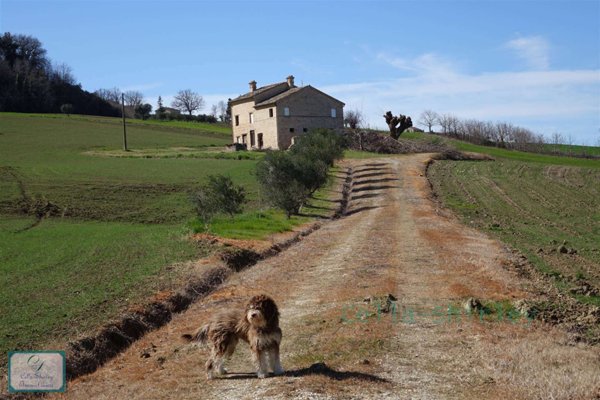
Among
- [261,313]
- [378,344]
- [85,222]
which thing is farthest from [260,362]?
[85,222]

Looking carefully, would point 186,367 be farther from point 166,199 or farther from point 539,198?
point 539,198

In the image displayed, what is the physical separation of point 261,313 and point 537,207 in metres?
40.5

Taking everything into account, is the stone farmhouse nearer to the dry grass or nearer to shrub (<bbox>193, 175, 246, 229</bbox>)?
shrub (<bbox>193, 175, 246, 229</bbox>)

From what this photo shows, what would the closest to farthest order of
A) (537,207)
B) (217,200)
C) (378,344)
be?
(378,344)
(217,200)
(537,207)

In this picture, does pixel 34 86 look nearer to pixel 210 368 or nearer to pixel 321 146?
pixel 321 146

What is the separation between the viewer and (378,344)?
1266cm

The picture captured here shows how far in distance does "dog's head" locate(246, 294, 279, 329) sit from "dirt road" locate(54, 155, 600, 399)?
36.2 inches

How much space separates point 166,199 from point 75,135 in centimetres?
5556

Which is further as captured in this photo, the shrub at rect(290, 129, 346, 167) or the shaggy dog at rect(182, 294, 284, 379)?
the shrub at rect(290, 129, 346, 167)

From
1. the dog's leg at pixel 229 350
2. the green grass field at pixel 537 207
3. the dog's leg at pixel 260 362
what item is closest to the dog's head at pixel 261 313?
the dog's leg at pixel 260 362

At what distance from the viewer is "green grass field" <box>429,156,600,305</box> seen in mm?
24562

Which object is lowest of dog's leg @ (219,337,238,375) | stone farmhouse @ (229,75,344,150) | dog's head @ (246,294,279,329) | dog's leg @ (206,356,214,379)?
dog's leg @ (206,356,214,379)

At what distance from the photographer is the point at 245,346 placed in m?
13.0

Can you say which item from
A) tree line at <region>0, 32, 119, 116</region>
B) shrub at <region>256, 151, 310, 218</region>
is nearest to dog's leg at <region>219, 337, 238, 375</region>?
shrub at <region>256, 151, 310, 218</region>
